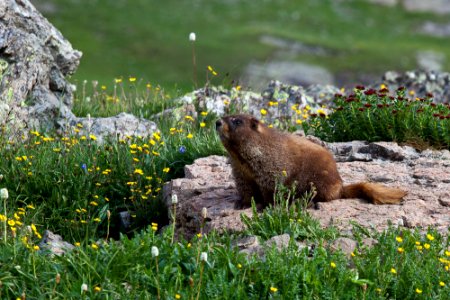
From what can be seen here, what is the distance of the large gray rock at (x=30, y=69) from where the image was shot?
438 inches

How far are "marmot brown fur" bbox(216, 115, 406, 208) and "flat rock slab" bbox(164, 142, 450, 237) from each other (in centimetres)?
12

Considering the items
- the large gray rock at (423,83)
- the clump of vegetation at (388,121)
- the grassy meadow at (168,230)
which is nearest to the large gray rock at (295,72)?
the large gray rock at (423,83)

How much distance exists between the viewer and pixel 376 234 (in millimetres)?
7672

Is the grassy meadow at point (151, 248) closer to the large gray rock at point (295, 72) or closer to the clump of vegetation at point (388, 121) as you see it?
the clump of vegetation at point (388, 121)

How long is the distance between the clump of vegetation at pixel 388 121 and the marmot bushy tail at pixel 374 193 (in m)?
1.90

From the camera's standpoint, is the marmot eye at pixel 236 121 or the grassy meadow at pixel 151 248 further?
the marmot eye at pixel 236 121

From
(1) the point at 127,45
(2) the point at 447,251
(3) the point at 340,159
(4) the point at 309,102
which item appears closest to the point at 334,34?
(1) the point at 127,45

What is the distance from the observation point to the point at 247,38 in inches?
1710

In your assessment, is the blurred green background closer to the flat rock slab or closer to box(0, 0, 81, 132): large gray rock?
box(0, 0, 81, 132): large gray rock

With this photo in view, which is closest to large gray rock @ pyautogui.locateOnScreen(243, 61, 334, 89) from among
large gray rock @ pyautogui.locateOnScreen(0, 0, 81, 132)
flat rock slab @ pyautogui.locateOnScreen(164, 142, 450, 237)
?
large gray rock @ pyautogui.locateOnScreen(0, 0, 81, 132)

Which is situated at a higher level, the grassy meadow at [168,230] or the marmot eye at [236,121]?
the marmot eye at [236,121]

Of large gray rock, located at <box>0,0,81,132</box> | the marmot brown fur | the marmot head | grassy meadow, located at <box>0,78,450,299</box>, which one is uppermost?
large gray rock, located at <box>0,0,81,132</box>

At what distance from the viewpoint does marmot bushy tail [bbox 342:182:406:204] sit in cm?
852

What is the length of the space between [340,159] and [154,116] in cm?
338
